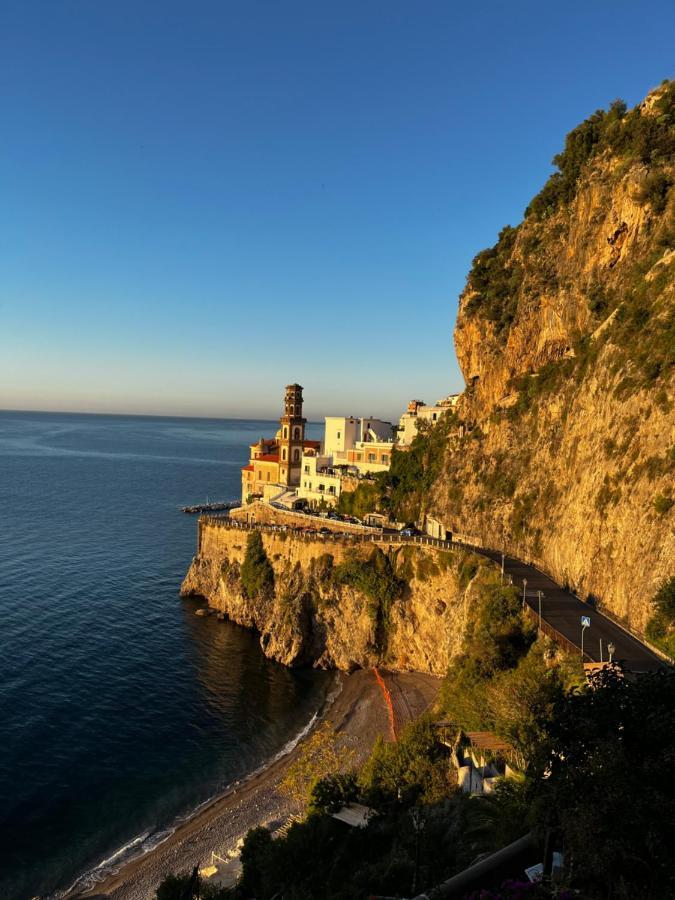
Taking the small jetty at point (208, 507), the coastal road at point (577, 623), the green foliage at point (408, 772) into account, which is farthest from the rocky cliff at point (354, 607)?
the small jetty at point (208, 507)

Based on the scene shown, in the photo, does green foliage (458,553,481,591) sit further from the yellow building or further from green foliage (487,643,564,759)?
the yellow building

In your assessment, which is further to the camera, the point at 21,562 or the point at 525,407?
the point at 21,562

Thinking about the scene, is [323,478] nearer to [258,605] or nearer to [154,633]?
[258,605]

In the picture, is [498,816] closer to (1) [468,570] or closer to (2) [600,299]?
(1) [468,570]

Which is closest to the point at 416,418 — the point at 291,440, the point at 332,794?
the point at 291,440

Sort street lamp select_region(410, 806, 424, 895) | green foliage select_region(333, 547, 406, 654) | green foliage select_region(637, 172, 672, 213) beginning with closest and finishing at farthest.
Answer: street lamp select_region(410, 806, 424, 895) → green foliage select_region(637, 172, 672, 213) → green foliage select_region(333, 547, 406, 654)

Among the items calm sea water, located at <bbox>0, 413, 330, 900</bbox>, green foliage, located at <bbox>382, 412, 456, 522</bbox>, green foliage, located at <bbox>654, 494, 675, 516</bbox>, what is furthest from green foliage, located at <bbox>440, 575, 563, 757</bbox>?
green foliage, located at <bbox>382, 412, 456, 522</bbox>

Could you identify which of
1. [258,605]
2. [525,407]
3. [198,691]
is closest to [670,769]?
[198,691]
